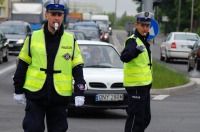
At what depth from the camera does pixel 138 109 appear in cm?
925

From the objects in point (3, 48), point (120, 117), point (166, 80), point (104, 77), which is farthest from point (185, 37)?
point (104, 77)

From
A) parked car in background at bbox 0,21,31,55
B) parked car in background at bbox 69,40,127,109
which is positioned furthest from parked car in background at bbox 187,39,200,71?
parked car in background at bbox 69,40,127,109

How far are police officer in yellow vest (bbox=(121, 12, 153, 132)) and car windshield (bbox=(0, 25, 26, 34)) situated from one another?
29.9 metres

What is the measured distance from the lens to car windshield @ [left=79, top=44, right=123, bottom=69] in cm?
1478

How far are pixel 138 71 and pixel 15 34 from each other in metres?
29.8

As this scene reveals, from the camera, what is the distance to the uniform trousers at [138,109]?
926cm

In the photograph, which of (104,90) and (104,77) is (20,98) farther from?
(104,77)

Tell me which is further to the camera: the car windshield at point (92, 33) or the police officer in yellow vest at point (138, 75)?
the car windshield at point (92, 33)

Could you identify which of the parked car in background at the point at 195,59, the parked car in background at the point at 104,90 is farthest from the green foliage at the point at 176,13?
the parked car in background at the point at 104,90

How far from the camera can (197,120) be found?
547 inches

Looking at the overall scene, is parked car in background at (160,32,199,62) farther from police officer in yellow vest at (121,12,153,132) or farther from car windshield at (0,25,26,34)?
police officer in yellow vest at (121,12,153,132)

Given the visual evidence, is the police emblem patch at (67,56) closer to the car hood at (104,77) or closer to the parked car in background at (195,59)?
the car hood at (104,77)

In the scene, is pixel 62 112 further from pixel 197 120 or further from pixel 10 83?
pixel 10 83

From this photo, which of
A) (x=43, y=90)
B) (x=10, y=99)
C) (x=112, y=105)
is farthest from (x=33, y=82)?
(x=10, y=99)
